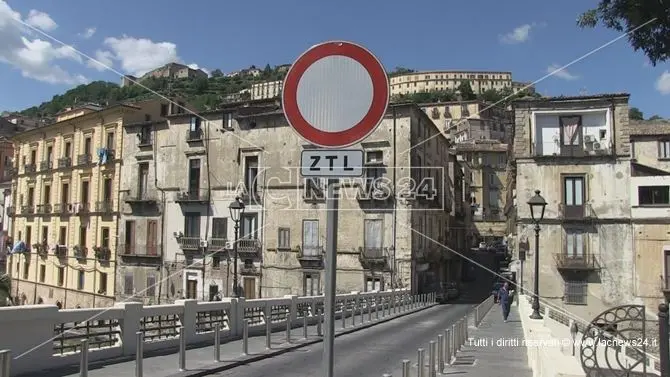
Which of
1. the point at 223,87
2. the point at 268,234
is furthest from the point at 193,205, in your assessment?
the point at 223,87

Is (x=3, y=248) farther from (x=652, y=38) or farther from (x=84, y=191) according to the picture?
(x=652, y=38)

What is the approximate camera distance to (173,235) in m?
40.4

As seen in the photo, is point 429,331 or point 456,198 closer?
point 429,331

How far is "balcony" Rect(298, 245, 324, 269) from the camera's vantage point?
1380 inches

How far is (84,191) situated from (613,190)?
38.8 metres

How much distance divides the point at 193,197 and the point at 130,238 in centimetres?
723

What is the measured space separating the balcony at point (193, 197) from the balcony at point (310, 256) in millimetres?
8033

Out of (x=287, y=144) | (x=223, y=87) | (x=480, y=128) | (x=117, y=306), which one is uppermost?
(x=223, y=87)

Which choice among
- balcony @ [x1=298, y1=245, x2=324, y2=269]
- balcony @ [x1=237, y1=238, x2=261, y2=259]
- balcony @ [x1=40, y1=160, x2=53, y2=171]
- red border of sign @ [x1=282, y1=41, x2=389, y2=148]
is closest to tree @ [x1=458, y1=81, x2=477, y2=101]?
balcony @ [x1=40, y1=160, x2=53, y2=171]

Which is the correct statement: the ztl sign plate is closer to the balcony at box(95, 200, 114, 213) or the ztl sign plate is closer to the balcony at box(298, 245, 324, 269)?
the balcony at box(298, 245, 324, 269)

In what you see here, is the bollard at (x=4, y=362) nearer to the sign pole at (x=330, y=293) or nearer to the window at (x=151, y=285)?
the sign pole at (x=330, y=293)

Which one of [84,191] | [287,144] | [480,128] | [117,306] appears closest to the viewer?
[117,306]

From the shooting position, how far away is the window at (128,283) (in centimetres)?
4159

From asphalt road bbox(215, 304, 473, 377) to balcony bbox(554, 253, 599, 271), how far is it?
14927mm
